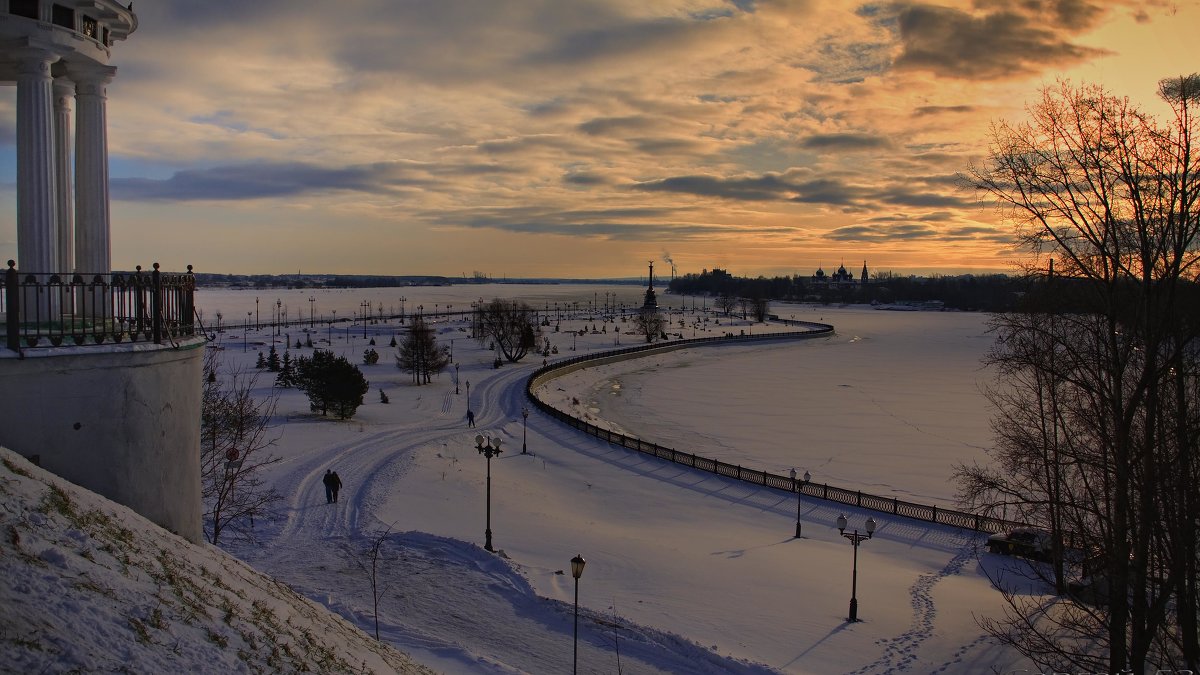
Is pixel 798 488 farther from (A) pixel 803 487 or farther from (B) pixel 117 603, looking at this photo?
(B) pixel 117 603

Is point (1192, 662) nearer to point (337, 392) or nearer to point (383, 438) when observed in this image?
point (383, 438)

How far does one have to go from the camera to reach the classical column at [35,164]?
8.05 m

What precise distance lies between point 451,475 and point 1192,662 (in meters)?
20.3

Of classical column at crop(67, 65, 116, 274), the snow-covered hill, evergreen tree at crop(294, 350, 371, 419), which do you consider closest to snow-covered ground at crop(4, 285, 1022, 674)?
evergreen tree at crop(294, 350, 371, 419)

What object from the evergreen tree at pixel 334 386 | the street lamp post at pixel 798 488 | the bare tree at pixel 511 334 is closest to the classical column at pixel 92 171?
the street lamp post at pixel 798 488

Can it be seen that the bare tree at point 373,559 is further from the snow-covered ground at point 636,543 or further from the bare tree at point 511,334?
the bare tree at point 511,334

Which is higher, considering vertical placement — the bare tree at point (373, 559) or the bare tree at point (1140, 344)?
the bare tree at point (1140, 344)

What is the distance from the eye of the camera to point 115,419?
7.43m

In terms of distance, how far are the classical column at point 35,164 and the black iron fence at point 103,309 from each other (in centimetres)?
34

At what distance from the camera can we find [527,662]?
37.4ft

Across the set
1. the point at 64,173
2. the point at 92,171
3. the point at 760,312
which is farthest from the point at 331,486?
the point at 760,312

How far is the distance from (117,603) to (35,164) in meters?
5.40

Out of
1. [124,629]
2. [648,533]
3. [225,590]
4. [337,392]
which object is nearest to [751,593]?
[648,533]

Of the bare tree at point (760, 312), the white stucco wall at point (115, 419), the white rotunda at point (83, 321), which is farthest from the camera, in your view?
the bare tree at point (760, 312)
